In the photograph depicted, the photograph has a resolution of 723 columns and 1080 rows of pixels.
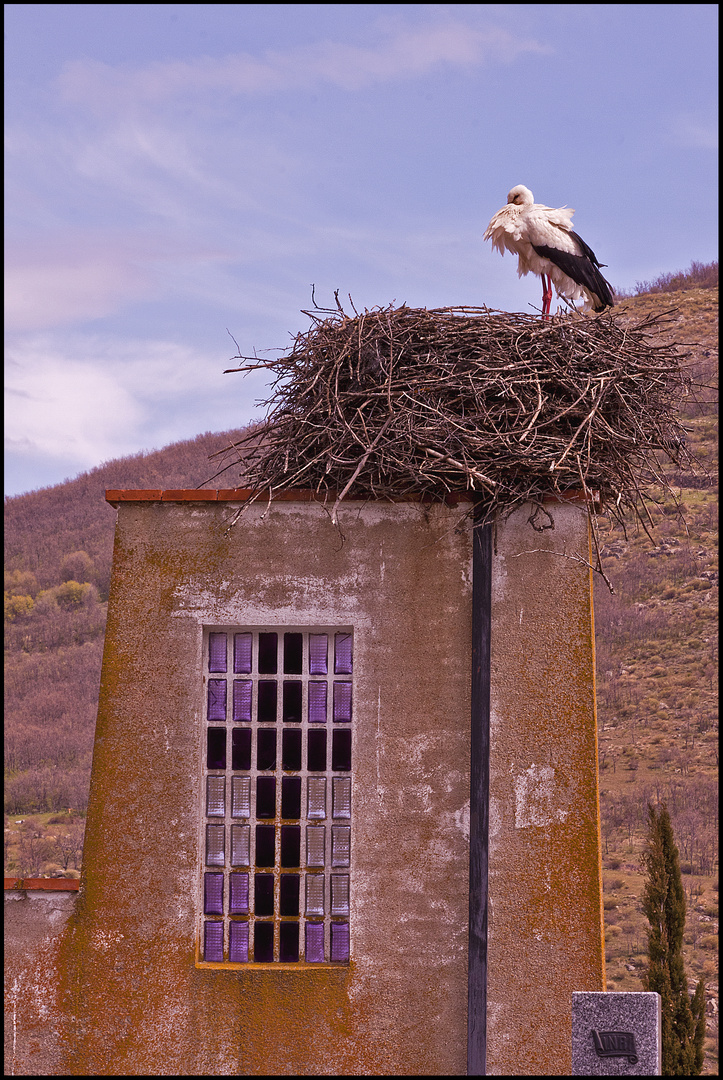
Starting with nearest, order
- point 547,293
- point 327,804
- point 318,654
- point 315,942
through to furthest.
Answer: point 315,942
point 327,804
point 318,654
point 547,293

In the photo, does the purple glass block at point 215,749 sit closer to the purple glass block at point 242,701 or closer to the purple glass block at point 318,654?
the purple glass block at point 242,701

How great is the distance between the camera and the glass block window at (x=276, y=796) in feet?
17.5

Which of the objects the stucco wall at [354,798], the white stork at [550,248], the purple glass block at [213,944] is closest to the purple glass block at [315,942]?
the stucco wall at [354,798]

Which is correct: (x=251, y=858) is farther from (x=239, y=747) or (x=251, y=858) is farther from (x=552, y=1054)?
(x=552, y=1054)

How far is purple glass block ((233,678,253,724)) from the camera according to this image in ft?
18.0

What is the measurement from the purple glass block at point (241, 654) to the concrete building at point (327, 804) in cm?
1

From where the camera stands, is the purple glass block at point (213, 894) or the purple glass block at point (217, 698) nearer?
the purple glass block at point (213, 894)

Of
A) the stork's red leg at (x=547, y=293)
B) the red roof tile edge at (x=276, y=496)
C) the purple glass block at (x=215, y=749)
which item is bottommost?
the purple glass block at (x=215, y=749)

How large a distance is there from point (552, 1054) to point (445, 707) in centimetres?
199

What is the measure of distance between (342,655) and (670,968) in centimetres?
901

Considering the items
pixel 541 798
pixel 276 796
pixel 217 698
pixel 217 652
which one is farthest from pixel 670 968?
pixel 217 652

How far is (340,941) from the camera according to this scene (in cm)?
530

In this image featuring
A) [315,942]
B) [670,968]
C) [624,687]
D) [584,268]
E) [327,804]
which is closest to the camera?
[315,942]

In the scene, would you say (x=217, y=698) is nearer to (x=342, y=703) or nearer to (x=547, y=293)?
(x=342, y=703)
